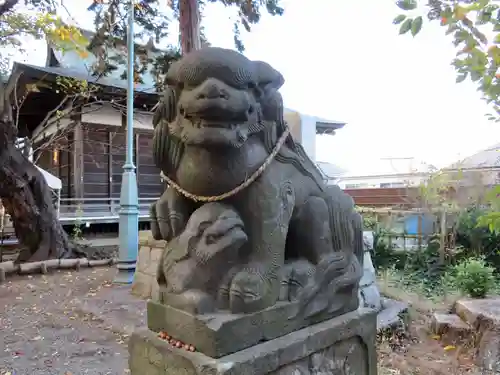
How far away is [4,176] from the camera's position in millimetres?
5977

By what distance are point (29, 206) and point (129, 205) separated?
2.32 metres

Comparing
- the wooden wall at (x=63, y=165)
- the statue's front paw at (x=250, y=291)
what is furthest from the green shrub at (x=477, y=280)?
the wooden wall at (x=63, y=165)

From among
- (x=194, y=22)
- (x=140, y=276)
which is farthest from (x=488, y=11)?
(x=194, y=22)

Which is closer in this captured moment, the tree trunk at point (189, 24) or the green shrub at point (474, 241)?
the tree trunk at point (189, 24)

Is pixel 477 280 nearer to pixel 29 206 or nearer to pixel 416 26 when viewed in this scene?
pixel 416 26

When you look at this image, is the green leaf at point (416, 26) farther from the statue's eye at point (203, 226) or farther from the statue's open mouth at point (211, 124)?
the statue's eye at point (203, 226)

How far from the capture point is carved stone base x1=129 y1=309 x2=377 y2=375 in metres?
1.28

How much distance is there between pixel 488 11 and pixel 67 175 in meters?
10.2

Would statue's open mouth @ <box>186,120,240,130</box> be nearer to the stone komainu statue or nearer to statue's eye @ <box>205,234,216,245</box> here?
the stone komainu statue

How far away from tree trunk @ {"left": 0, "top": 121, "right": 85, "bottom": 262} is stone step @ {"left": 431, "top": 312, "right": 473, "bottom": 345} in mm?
5678

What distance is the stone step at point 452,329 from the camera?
3332 millimetres

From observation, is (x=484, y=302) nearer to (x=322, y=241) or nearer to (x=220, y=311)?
(x=322, y=241)

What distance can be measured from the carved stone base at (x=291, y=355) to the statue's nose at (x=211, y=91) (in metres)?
0.78

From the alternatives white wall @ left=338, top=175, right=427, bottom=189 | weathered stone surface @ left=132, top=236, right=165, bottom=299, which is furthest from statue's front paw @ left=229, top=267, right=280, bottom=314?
white wall @ left=338, top=175, right=427, bottom=189
